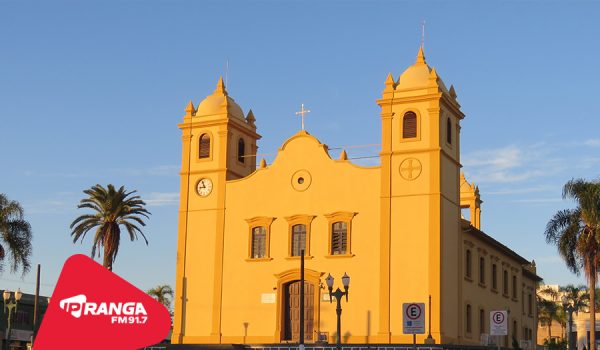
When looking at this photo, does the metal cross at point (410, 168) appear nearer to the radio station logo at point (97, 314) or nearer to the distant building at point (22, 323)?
the radio station logo at point (97, 314)

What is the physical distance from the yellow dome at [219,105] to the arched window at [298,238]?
362 inches

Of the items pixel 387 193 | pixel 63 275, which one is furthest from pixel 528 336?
pixel 63 275

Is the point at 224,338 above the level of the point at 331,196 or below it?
below

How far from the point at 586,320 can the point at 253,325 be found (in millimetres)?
59911

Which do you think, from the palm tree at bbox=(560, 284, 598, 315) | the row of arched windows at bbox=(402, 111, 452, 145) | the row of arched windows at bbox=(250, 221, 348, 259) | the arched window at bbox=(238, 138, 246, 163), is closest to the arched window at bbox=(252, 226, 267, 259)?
the row of arched windows at bbox=(250, 221, 348, 259)

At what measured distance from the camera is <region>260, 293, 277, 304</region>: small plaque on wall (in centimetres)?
5719

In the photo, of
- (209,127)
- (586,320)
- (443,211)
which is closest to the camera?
(443,211)

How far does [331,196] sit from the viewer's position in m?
56.9

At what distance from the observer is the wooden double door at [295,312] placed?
56.2m

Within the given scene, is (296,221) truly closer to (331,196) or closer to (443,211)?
(331,196)

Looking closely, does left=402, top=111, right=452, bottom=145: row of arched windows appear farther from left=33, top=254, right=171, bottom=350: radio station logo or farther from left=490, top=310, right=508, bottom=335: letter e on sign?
left=33, top=254, right=171, bottom=350: radio station logo

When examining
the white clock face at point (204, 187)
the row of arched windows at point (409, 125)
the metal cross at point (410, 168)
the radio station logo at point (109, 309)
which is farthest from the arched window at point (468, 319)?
the radio station logo at point (109, 309)

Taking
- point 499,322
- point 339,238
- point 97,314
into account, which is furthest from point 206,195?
point 97,314

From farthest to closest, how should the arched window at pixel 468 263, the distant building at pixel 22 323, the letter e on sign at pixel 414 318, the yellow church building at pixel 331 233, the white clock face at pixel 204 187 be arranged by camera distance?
1. the distant building at pixel 22 323
2. the white clock face at pixel 204 187
3. the arched window at pixel 468 263
4. the yellow church building at pixel 331 233
5. the letter e on sign at pixel 414 318
